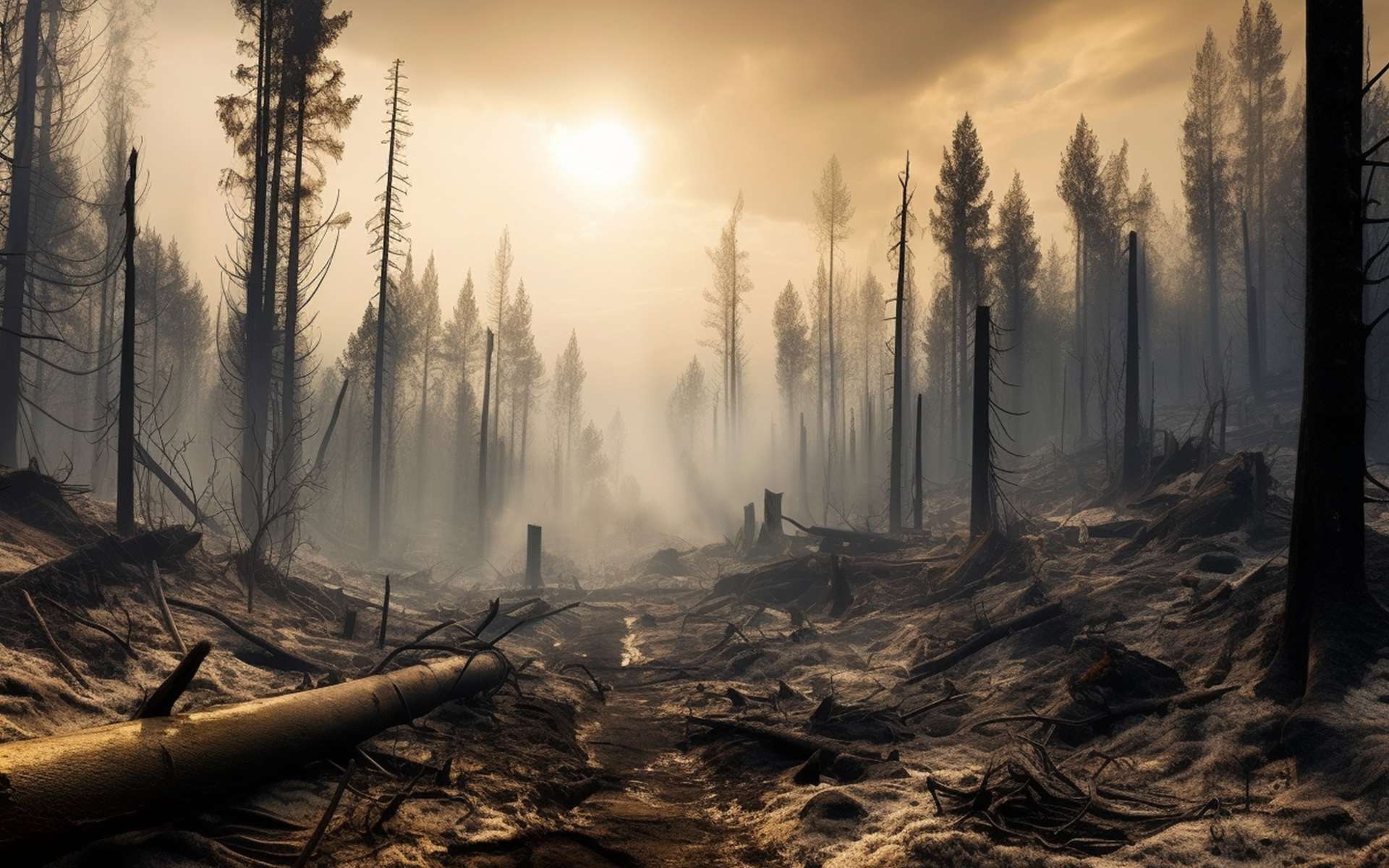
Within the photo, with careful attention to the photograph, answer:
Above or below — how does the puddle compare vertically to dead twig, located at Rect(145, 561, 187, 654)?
below

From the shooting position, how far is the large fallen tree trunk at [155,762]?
331cm

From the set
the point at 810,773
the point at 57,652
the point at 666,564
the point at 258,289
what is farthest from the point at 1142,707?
the point at 666,564

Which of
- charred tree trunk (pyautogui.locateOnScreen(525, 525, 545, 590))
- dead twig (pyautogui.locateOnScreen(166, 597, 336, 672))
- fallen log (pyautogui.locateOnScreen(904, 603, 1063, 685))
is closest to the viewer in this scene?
dead twig (pyautogui.locateOnScreen(166, 597, 336, 672))

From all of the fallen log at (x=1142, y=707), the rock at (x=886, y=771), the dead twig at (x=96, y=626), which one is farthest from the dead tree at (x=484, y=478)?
the fallen log at (x=1142, y=707)

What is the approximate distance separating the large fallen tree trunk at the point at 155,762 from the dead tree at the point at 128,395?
28.4ft

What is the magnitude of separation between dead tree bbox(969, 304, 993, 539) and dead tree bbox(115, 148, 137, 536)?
1521 cm

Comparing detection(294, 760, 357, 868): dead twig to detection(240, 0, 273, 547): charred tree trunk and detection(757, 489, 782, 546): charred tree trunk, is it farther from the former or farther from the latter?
detection(757, 489, 782, 546): charred tree trunk

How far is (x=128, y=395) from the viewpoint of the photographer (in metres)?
12.2

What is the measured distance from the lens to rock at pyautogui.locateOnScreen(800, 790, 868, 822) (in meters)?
5.62

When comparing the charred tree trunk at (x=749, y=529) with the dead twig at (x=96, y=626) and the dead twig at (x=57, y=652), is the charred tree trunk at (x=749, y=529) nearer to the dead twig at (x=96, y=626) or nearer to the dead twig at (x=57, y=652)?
the dead twig at (x=96, y=626)

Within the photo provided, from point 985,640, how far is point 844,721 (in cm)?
319

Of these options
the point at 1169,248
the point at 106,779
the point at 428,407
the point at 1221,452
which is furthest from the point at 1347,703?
the point at 1169,248

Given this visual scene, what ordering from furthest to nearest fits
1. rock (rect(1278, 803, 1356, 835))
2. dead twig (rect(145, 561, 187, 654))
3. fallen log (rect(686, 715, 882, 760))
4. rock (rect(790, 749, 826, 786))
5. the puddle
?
the puddle
dead twig (rect(145, 561, 187, 654))
fallen log (rect(686, 715, 882, 760))
rock (rect(790, 749, 826, 786))
rock (rect(1278, 803, 1356, 835))

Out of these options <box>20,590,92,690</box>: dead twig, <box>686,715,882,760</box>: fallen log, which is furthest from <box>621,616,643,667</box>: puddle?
<box>20,590,92,690</box>: dead twig
